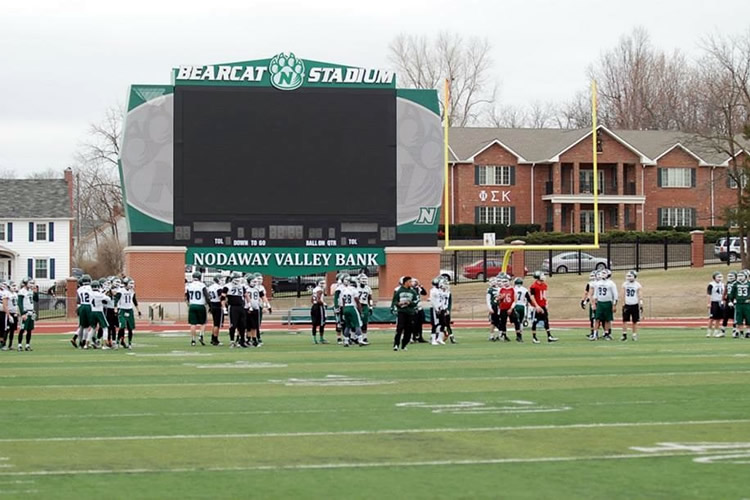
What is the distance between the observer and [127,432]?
38.4 ft

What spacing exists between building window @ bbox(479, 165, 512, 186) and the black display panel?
30.4 meters

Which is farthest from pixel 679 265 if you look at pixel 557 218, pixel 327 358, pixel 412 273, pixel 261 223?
pixel 327 358

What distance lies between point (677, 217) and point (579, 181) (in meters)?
5.83

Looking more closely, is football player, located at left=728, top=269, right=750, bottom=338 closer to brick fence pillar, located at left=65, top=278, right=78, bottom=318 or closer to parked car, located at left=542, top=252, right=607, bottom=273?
brick fence pillar, located at left=65, top=278, right=78, bottom=318

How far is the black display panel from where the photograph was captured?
122 feet

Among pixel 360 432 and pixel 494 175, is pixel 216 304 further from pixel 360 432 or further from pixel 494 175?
pixel 494 175

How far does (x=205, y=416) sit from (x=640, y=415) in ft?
14.2

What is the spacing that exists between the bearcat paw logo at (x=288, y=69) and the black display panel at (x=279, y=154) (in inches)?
12.9

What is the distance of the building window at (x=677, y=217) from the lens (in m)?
69.0

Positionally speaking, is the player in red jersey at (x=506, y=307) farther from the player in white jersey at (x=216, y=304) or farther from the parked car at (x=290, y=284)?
the parked car at (x=290, y=284)

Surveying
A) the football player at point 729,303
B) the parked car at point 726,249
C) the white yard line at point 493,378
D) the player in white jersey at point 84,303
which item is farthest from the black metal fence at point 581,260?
the white yard line at point 493,378

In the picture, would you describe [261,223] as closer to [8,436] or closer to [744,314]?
[744,314]

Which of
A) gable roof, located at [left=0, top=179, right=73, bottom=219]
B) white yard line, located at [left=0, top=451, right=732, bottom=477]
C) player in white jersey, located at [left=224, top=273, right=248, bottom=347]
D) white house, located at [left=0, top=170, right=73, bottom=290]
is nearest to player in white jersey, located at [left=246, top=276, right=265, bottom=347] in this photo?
player in white jersey, located at [left=224, top=273, right=248, bottom=347]

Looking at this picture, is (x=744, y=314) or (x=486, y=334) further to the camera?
(x=486, y=334)
